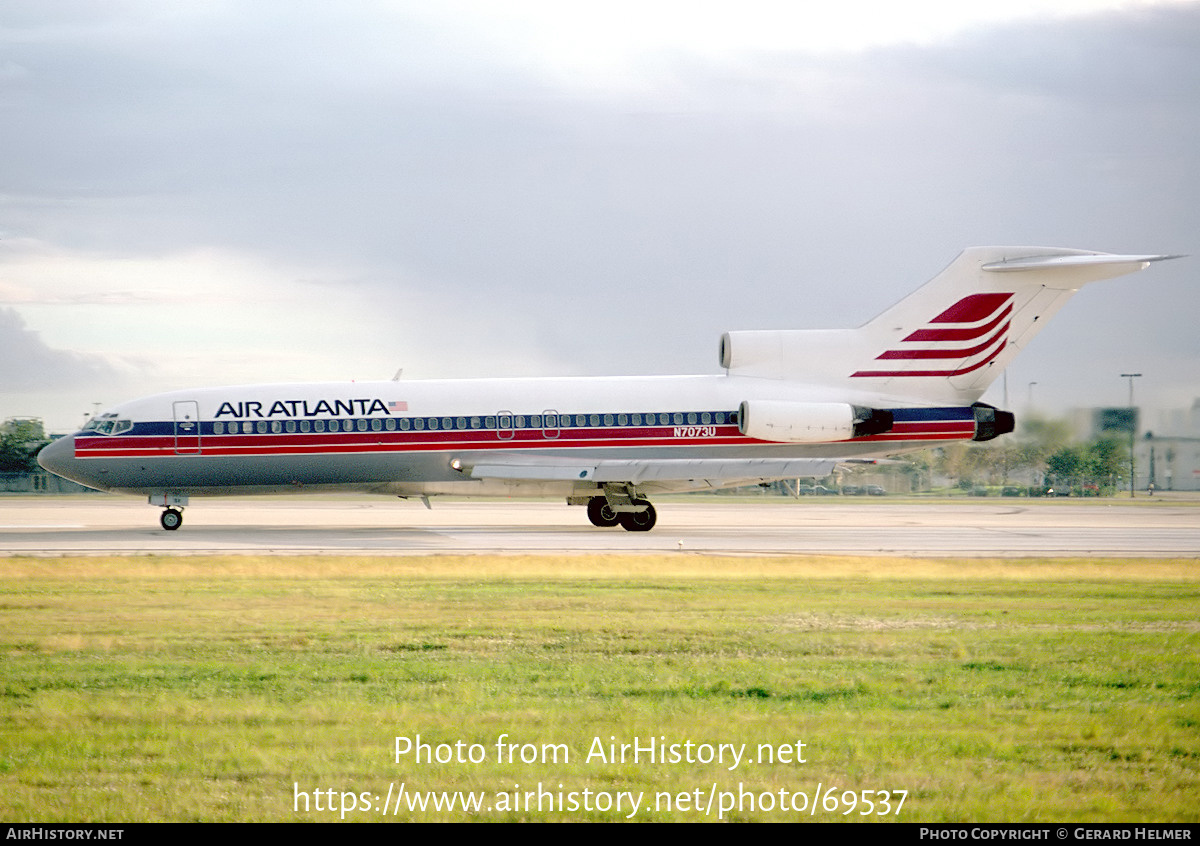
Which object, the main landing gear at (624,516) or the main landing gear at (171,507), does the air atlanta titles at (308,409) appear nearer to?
the main landing gear at (171,507)

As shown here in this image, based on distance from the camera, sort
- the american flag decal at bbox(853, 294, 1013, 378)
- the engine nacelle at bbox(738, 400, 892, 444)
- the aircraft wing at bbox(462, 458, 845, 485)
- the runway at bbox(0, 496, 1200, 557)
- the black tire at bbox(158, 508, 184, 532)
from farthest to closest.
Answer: the american flag decal at bbox(853, 294, 1013, 378), the black tire at bbox(158, 508, 184, 532), the engine nacelle at bbox(738, 400, 892, 444), the aircraft wing at bbox(462, 458, 845, 485), the runway at bbox(0, 496, 1200, 557)

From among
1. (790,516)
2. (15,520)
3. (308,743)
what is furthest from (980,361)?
(15,520)

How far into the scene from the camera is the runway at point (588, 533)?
79.0 ft

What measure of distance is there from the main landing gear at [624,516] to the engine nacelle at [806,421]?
3.20 meters

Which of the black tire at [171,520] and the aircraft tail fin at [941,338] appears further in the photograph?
the aircraft tail fin at [941,338]

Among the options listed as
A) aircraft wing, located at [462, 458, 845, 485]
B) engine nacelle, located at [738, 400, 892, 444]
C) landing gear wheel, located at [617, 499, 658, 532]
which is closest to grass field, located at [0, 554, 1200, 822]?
aircraft wing, located at [462, 458, 845, 485]

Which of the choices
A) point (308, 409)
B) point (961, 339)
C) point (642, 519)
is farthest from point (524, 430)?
point (961, 339)

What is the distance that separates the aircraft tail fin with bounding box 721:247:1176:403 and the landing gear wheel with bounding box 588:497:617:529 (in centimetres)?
503

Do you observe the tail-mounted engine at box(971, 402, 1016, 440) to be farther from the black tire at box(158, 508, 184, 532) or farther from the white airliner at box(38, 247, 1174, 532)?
the black tire at box(158, 508, 184, 532)

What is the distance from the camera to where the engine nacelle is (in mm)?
29750

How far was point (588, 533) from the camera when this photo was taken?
29.2 meters

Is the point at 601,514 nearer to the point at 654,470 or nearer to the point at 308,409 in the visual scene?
the point at 654,470

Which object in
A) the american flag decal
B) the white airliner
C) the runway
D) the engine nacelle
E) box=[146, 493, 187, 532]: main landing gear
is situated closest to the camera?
the runway

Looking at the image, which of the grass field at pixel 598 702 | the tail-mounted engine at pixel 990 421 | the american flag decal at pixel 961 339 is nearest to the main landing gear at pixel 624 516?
the american flag decal at pixel 961 339
